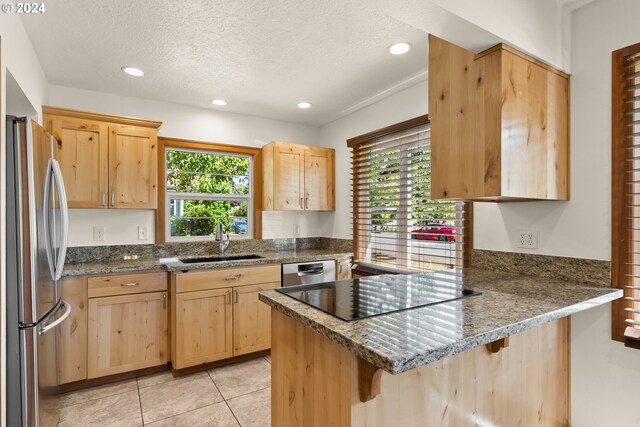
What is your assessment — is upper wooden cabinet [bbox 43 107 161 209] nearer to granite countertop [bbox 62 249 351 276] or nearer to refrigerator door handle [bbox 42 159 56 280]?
granite countertop [bbox 62 249 351 276]

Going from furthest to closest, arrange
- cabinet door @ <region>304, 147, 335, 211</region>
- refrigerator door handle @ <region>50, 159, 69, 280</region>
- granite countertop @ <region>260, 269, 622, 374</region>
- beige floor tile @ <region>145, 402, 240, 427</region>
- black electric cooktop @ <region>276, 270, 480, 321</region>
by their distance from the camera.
Answer: 1. cabinet door @ <region>304, 147, 335, 211</region>
2. beige floor tile @ <region>145, 402, 240, 427</region>
3. refrigerator door handle @ <region>50, 159, 69, 280</region>
4. black electric cooktop @ <region>276, 270, 480, 321</region>
5. granite countertop @ <region>260, 269, 622, 374</region>

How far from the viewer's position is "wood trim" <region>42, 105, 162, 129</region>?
259cm

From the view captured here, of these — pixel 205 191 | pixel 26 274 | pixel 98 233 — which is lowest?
pixel 26 274

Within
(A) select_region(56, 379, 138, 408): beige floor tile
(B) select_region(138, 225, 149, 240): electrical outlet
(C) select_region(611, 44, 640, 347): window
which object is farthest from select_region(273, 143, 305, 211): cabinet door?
(C) select_region(611, 44, 640, 347): window

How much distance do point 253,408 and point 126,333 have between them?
3.97ft

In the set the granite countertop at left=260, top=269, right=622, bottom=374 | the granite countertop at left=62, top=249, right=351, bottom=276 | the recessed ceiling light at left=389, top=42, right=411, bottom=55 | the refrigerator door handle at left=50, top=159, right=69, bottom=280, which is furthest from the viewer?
the granite countertop at left=62, top=249, right=351, bottom=276

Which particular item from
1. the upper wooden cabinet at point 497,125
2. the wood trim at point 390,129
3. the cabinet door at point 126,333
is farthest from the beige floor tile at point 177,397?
the wood trim at point 390,129

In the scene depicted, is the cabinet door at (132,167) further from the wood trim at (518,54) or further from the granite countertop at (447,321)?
the wood trim at (518,54)

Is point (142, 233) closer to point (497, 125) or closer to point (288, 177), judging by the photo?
point (288, 177)

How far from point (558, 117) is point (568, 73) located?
0.27 metres

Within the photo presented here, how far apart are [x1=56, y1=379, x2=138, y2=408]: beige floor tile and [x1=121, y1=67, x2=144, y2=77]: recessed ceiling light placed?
2.46 metres

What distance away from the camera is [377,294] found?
5.04ft

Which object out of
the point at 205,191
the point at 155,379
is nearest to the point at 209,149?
the point at 205,191

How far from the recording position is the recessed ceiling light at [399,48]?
2.25 m
